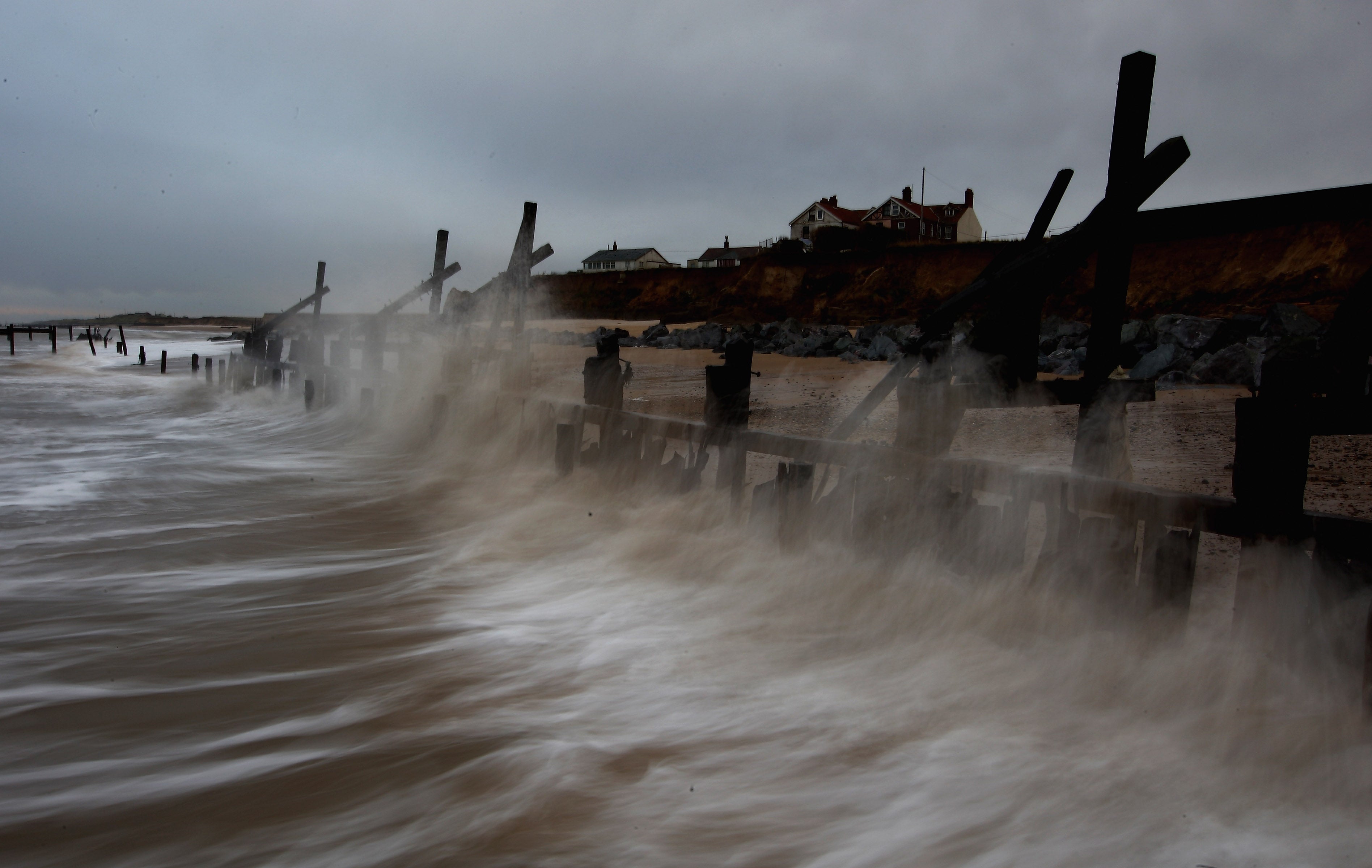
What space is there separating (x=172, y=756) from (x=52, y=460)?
9068mm

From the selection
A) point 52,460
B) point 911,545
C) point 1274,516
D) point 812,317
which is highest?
point 812,317

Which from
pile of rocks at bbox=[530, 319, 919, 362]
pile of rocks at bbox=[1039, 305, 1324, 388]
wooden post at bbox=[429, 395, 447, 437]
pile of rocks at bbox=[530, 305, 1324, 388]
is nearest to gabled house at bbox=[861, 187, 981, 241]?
pile of rocks at bbox=[530, 319, 919, 362]

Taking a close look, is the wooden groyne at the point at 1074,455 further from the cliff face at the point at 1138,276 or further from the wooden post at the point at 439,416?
the wooden post at the point at 439,416

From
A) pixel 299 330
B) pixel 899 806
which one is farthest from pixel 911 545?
pixel 299 330

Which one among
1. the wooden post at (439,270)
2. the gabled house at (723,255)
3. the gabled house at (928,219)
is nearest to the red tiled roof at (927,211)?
the gabled house at (928,219)

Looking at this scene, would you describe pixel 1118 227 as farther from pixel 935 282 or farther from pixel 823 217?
pixel 823 217

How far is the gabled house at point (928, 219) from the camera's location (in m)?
66.6

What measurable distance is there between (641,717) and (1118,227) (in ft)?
9.43

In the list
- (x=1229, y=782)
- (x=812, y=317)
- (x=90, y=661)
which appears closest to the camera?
(x=1229, y=782)

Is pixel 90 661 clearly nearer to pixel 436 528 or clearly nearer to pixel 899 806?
pixel 436 528

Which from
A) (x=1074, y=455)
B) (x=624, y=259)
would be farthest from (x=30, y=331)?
(x=1074, y=455)

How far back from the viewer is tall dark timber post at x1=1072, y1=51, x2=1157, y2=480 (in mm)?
3404

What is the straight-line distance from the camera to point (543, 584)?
15.9 feet

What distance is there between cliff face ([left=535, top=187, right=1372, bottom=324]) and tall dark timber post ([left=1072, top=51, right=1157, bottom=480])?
10cm
